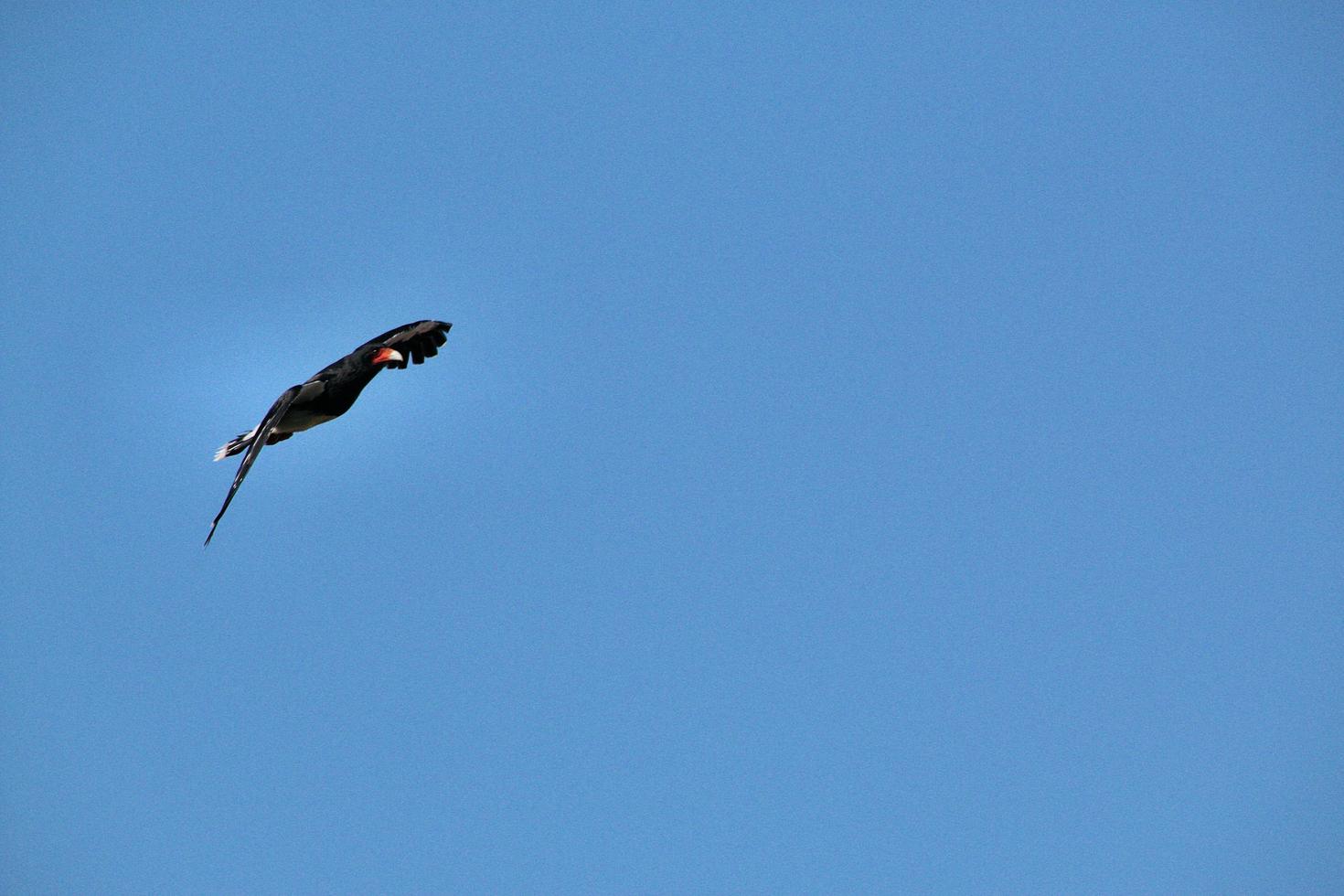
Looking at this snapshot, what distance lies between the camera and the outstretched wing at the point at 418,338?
27.5 m

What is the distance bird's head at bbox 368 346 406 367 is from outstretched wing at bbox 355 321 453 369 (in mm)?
1826

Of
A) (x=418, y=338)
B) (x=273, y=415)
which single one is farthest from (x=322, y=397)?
(x=418, y=338)

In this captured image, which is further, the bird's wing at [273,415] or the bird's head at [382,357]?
the bird's head at [382,357]

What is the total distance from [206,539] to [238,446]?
25.8ft

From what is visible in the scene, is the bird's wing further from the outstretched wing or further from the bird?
the outstretched wing

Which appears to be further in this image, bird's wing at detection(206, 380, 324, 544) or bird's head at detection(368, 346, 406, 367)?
bird's head at detection(368, 346, 406, 367)

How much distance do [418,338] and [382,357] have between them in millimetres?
2814

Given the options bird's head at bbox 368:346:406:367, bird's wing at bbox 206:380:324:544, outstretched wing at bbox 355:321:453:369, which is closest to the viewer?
bird's wing at bbox 206:380:324:544

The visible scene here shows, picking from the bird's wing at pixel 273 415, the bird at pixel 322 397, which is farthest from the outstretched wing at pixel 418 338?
the bird's wing at pixel 273 415

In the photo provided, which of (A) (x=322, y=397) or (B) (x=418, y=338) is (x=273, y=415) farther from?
(B) (x=418, y=338)

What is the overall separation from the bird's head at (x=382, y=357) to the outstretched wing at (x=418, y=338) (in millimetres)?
1826

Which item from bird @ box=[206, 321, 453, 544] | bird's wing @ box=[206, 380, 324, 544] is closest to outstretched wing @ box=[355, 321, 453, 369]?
bird @ box=[206, 321, 453, 544]

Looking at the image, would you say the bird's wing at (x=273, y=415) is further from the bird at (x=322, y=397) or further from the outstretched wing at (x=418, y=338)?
the outstretched wing at (x=418, y=338)

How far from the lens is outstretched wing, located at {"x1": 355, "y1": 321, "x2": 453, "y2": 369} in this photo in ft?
90.4
